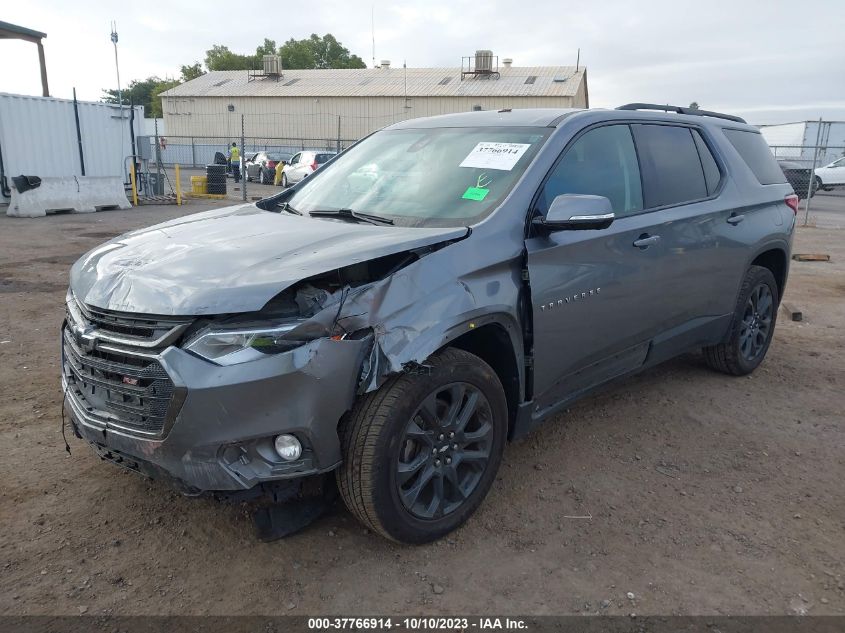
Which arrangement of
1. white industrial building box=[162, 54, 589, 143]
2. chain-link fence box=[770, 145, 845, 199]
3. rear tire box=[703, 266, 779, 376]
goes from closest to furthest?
rear tire box=[703, 266, 779, 376] < chain-link fence box=[770, 145, 845, 199] < white industrial building box=[162, 54, 589, 143]

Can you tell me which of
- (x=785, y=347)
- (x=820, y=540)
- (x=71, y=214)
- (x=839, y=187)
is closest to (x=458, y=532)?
(x=820, y=540)

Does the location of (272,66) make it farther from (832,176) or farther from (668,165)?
(668,165)

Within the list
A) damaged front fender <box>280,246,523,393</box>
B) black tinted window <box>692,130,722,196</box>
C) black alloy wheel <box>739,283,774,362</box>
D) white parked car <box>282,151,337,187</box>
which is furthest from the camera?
white parked car <box>282,151,337,187</box>

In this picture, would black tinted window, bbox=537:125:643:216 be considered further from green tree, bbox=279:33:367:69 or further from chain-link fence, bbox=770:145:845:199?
green tree, bbox=279:33:367:69

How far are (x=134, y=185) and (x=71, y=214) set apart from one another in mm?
2883

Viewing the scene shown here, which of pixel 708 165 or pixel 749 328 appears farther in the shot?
pixel 749 328

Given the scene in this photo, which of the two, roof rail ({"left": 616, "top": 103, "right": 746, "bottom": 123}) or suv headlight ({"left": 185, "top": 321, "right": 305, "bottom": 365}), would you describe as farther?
roof rail ({"left": 616, "top": 103, "right": 746, "bottom": 123})

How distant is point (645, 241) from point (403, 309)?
175cm

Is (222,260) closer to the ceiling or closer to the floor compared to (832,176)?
closer to the ceiling

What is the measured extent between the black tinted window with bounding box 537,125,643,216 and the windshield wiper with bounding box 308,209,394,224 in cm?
78

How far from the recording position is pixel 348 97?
4559 cm

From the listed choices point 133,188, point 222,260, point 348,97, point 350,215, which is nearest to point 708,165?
point 350,215

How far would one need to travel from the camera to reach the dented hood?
2432 mm

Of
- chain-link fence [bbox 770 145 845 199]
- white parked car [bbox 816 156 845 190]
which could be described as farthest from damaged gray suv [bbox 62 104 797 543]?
white parked car [bbox 816 156 845 190]
